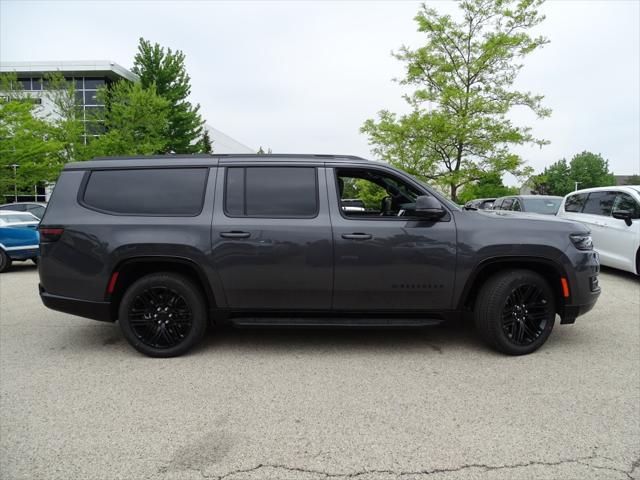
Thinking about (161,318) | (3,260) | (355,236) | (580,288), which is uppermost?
(355,236)

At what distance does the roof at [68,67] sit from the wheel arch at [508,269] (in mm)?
39530

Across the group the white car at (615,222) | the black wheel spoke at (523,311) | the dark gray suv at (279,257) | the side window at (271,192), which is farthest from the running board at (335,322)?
the white car at (615,222)

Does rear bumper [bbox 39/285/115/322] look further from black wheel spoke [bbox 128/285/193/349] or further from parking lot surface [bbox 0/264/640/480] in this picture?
parking lot surface [bbox 0/264/640/480]

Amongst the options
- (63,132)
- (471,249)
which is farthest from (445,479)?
(63,132)

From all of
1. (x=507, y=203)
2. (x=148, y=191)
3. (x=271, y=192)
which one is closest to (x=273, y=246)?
(x=271, y=192)

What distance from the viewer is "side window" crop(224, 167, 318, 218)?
367 cm

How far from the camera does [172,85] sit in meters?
32.7

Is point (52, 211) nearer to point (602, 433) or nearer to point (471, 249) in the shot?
point (471, 249)

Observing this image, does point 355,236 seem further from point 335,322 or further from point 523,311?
point 523,311

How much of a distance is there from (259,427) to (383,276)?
5.58 feet

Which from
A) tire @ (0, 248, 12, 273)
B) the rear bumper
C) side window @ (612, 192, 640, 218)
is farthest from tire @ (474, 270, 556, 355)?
tire @ (0, 248, 12, 273)

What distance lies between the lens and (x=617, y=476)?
82.0 inches

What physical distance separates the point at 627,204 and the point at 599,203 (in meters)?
0.77

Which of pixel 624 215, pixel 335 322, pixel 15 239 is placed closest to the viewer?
pixel 335 322
